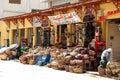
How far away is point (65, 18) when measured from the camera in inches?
880

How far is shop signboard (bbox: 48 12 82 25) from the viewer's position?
21.2m

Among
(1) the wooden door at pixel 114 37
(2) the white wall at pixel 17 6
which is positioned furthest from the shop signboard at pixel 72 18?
(2) the white wall at pixel 17 6

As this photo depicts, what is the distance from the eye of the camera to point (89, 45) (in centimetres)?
1920

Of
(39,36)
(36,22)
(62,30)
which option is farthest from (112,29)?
(39,36)

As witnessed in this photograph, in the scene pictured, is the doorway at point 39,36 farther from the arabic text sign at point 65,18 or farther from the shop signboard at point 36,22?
the arabic text sign at point 65,18

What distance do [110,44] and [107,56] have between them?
1443mm

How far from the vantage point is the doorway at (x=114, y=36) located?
18375mm

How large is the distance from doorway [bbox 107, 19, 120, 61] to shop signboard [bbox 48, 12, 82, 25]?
2723 millimetres

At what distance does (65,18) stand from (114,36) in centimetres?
458

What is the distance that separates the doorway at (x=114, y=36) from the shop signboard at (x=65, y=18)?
8.93ft

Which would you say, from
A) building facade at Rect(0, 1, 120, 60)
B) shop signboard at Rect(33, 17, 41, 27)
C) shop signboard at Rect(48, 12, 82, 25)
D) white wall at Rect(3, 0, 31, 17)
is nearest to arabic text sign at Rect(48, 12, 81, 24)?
shop signboard at Rect(48, 12, 82, 25)

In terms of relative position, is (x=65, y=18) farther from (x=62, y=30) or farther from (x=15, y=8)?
(x=15, y=8)

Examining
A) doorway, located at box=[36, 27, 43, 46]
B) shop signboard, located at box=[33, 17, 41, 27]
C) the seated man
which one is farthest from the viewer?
doorway, located at box=[36, 27, 43, 46]

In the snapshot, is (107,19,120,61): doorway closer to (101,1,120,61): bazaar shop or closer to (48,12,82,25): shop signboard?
(101,1,120,61): bazaar shop
